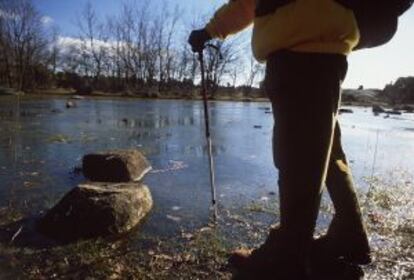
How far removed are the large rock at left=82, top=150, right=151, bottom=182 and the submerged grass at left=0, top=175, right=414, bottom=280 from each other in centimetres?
187

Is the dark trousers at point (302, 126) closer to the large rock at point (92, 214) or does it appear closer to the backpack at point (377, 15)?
the backpack at point (377, 15)

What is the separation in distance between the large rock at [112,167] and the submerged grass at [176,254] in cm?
187

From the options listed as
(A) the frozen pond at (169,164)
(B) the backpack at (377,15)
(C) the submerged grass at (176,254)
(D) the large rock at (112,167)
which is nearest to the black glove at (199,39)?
(B) the backpack at (377,15)

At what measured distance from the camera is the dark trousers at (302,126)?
2.35 meters

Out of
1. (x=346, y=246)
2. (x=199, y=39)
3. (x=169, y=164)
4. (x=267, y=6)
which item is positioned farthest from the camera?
(x=169, y=164)

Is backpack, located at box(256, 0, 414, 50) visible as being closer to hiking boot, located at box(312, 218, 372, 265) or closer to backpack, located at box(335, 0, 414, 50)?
backpack, located at box(335, 0, 414, 50)

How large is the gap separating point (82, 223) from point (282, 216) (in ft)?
6.37

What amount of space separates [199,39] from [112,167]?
325cm

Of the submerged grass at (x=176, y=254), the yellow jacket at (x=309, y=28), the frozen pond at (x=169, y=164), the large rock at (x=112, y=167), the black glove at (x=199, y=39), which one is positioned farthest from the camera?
the large rock at (x=112, y=167)

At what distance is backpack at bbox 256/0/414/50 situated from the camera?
2.34 m

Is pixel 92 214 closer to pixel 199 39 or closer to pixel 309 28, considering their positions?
pixel 199 39

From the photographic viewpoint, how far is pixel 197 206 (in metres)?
4.62

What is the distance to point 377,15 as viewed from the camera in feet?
7.80

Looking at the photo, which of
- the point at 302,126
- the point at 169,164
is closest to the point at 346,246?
the point at 302,126
